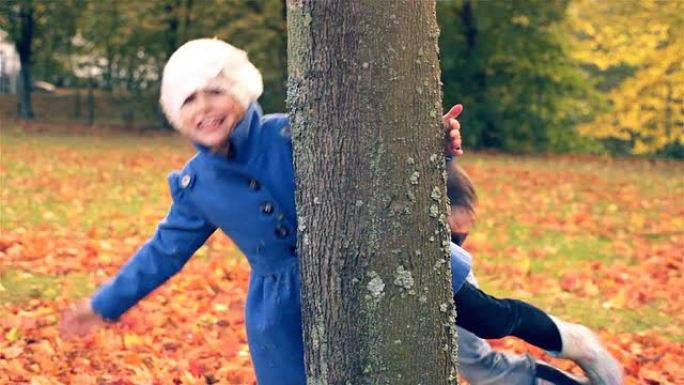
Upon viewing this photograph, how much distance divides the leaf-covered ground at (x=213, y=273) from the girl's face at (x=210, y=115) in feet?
6.18

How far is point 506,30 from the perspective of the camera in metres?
23.3

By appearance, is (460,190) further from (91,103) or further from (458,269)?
(91,103)

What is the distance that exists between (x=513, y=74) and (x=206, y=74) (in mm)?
22105

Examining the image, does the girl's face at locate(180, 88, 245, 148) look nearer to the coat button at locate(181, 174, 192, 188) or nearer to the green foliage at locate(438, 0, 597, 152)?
the coat button at locate(181, 174, 192, 188)

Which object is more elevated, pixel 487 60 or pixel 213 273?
pixel 487 60

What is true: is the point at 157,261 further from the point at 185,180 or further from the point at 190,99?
the point at 190,99

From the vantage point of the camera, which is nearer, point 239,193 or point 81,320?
point 239,193

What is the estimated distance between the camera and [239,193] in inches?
98.4

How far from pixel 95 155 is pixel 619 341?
14.2 m

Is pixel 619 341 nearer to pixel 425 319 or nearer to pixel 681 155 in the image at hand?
pixel 425 319

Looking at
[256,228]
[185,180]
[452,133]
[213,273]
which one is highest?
[452,133]

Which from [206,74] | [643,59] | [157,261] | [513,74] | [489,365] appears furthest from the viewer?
[513,74]

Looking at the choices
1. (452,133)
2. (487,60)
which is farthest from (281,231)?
(487,60)

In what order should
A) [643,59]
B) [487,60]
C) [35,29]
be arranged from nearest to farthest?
[643,59] < [487,60] < [35,29]
